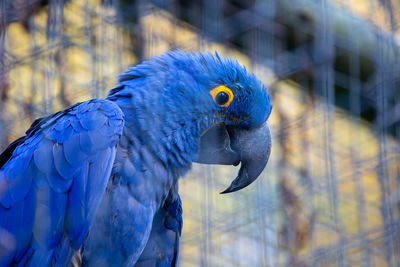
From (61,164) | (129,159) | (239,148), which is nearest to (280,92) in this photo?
(239,148)

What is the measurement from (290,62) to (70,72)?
876mm

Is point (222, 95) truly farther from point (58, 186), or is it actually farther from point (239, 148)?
point (58, 186)

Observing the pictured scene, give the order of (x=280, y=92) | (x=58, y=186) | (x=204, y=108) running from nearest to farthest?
1. (x=58, y=186)
2. (x=204, y=108)
3. (x=280, y=92)

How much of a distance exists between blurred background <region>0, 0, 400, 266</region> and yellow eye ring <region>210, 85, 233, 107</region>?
513 mm

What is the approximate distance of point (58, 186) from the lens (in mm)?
1273

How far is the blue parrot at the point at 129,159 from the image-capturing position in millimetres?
1254

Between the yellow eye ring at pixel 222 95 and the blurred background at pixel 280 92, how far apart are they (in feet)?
1.68

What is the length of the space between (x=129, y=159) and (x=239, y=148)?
0.29 m

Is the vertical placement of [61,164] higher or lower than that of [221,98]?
lower

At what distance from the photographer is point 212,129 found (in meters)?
1.44

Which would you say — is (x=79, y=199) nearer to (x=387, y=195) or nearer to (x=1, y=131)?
(x=1, y=131)

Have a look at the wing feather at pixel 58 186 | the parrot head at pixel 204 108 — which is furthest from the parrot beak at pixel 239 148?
the wing feather at pixel 58 186

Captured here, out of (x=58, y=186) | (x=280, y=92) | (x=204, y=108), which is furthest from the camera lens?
(x=280, y=92)

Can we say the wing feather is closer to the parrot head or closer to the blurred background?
the parrot head
